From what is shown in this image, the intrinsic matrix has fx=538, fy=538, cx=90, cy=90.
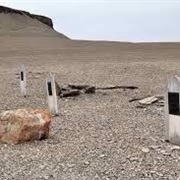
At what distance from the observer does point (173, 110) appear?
809cm

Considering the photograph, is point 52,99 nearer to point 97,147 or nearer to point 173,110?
point 97,147

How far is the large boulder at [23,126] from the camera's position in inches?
341

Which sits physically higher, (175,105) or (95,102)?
(175,105)

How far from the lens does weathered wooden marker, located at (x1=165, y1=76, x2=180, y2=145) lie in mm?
7941

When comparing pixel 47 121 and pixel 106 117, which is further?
pixel 106 117

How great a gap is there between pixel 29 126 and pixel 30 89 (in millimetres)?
9913

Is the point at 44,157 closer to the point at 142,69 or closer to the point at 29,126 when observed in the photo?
the point at 29,126

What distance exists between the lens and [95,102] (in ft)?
46.8

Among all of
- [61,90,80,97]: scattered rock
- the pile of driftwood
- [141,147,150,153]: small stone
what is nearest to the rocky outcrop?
the pile of driftwood

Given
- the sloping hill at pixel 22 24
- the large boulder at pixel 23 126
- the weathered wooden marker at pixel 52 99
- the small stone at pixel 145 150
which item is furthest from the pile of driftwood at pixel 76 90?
the sloping hill at pixel 22 24

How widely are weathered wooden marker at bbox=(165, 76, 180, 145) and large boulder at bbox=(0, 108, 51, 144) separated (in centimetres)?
201

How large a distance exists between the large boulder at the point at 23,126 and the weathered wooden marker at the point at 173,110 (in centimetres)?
201

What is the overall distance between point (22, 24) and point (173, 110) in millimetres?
98601

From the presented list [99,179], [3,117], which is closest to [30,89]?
[3,117]
